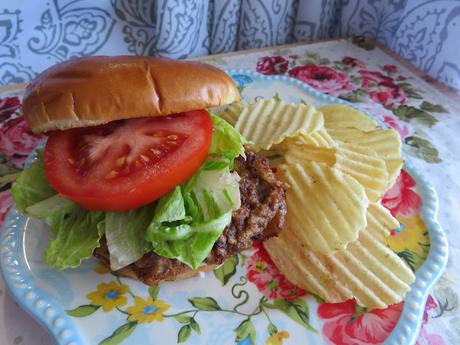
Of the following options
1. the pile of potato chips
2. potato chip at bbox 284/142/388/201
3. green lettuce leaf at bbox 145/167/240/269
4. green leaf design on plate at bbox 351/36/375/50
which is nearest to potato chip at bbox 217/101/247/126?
the pile of potato chips

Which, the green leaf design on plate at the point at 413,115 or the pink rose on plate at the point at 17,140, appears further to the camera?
the green leaf design on plate at the point at 413,115

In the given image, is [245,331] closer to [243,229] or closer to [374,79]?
[243,229]

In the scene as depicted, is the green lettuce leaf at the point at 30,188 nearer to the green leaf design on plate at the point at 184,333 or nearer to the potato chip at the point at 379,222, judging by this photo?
the green leaf design on plate at the point at 184,333

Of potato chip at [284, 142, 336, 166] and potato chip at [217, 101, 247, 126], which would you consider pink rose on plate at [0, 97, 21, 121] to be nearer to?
potato chip at [217, 101, 247, 126]

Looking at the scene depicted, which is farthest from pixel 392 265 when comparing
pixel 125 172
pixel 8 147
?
pixel 8 147

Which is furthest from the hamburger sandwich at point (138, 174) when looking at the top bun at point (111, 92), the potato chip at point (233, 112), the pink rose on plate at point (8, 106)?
the pink rose on plate at point (8, 106)

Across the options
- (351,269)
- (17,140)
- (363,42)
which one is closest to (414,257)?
(351,269)
